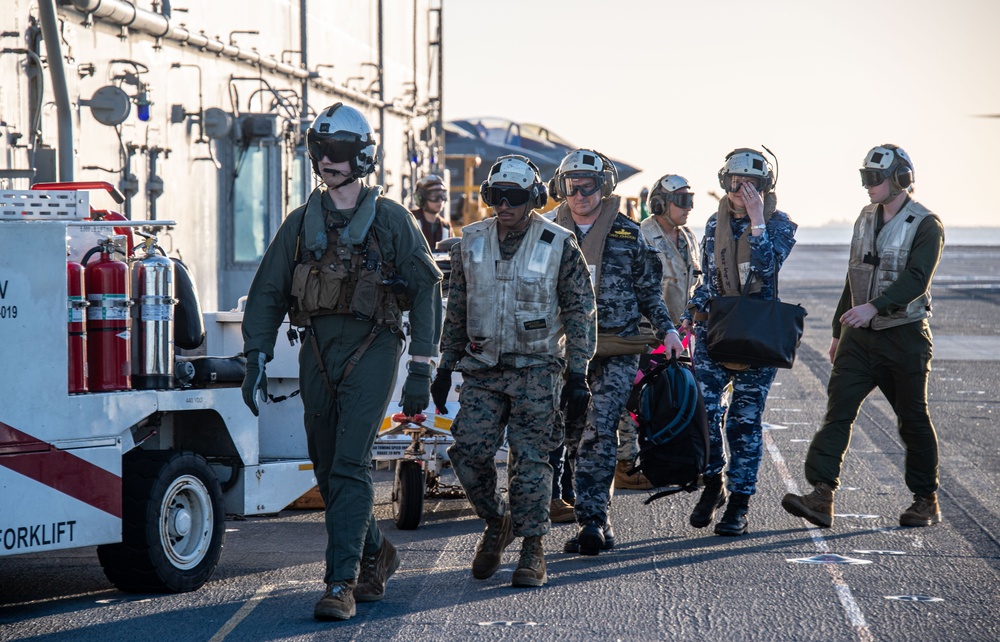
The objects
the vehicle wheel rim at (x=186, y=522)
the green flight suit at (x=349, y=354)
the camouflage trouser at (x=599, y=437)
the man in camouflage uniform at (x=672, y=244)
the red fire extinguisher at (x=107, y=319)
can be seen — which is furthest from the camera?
the man in camouflage uniform at (x=672, y=244)

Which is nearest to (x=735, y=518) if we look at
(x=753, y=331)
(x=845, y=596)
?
(x=753, y=331)

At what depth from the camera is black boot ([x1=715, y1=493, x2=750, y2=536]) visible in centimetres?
827

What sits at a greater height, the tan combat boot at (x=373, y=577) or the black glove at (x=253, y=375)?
the black glove at (x=253, y=375)

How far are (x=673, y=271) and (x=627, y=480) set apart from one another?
156 cm

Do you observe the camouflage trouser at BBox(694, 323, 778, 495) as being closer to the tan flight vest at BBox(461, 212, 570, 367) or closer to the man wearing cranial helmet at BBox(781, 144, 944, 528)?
the man wearing cranial helmet at BBox(781, 144, 944, 528)

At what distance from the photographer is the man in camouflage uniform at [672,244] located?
34.0 ft

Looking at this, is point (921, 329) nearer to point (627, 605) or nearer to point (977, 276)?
point (627, 605)

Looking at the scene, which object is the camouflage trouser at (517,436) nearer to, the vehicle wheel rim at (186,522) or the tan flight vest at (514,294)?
the tan flight vest at (514,294)

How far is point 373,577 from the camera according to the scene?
259 inches

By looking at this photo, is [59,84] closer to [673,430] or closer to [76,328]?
[76,328]

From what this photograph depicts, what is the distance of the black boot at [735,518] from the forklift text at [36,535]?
3.74m

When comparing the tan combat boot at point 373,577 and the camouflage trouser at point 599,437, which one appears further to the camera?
the camouflage trouser at point 599,437

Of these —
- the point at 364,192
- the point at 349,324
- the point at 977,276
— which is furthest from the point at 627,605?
the point at 977,276

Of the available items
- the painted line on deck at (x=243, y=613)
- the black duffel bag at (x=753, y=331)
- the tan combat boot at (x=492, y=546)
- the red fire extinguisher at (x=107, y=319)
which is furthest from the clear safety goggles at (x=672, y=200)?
the red fire extinguisher at (x=107, y=319)
